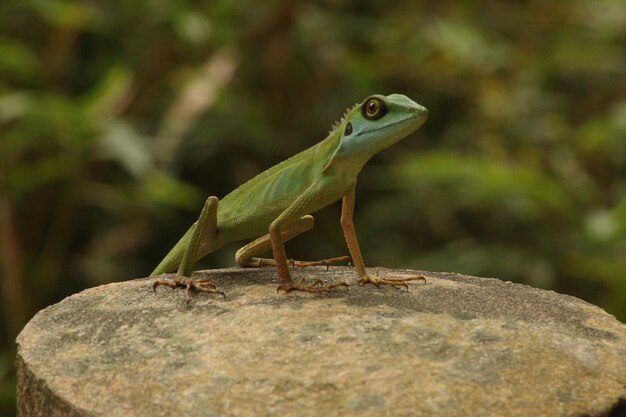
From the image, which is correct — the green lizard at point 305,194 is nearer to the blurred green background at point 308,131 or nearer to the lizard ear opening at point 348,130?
the lizard ear opening at point 348,130

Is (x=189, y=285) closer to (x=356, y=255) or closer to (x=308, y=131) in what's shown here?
(x=356, y=255)

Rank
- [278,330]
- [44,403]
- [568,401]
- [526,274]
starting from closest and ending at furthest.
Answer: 1. [568,401]
2. [44,403]
3. [278,330]
4. [526,274]

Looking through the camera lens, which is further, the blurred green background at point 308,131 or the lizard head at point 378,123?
the blurred green background at point 308,131

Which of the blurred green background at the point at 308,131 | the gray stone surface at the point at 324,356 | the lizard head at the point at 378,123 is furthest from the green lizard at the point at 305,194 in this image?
the blurred green background at the point at 308,131

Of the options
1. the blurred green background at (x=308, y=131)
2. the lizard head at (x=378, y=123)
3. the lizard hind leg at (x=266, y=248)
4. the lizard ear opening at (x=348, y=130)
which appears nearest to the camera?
the lizard head at (x=378, y=123)

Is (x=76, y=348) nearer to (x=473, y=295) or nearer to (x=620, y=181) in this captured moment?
(x=473, y=295)

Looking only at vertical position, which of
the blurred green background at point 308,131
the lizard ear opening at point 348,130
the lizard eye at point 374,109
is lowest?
the blurred green background at point 308,131

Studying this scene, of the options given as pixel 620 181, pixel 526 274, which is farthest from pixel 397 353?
pixel 620 181

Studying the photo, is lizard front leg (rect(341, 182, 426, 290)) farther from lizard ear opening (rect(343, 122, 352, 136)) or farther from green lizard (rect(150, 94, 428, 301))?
lizard ear opening (rect(343, 122, 352, 136))
